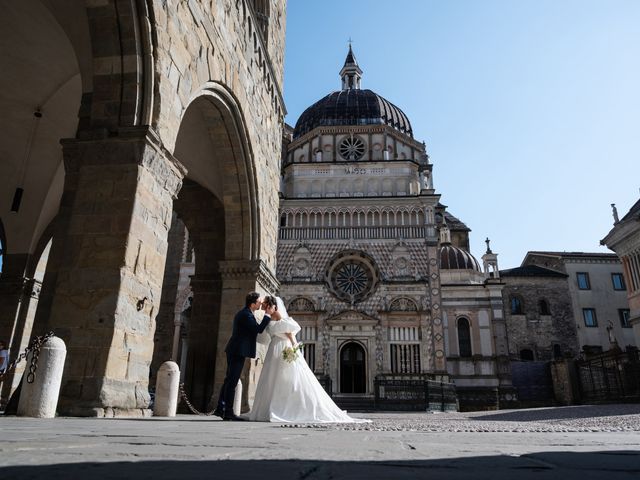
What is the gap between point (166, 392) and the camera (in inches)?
245

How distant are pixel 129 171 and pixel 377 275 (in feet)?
79.6

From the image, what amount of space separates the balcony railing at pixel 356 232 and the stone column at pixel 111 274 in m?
24.1

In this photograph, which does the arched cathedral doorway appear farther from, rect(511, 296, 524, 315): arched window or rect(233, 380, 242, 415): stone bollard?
rect(233, 380, 242, 415): stone bollard

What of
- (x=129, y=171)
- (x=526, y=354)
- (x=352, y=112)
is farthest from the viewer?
(x=352, y=112)

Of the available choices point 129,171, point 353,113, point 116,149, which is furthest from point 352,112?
point 129,171

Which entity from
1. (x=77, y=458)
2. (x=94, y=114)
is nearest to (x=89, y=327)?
(x=94, y=114)

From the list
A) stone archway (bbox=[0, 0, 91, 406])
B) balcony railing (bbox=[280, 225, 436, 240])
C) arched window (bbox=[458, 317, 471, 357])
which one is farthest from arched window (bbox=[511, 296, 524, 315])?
stone archway (bbox=[0, 0, 91, 406])

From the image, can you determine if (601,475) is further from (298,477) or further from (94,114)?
(94,114)

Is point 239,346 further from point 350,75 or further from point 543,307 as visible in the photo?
point 350,75

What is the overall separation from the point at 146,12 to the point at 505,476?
19.5 feet

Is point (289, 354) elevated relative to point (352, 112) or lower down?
lower down

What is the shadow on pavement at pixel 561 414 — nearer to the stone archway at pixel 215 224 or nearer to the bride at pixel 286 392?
the bride at pixel 286 392

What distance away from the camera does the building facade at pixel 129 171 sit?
16.1ft

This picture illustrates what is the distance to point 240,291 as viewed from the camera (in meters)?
9.73
